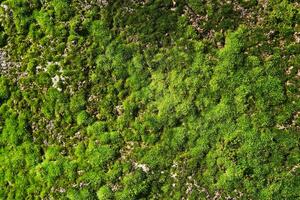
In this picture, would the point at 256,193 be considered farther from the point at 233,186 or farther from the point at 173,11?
the point at 173,11

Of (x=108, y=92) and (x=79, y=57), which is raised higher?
(x=79, y=57)

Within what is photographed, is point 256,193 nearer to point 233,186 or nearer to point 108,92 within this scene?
point 233,186

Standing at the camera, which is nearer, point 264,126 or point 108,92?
point 264,126

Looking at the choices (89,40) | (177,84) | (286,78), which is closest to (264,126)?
Answer: (286,78)

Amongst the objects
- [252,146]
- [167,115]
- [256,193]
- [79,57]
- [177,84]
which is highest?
[79,57]

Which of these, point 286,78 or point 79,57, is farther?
point 79,57

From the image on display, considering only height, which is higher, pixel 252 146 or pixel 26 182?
pixel 252 146

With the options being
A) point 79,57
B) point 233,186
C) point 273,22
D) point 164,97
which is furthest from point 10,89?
point 273,22
